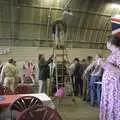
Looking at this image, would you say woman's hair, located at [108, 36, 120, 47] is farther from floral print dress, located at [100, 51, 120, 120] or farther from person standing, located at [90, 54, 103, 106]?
person standing, located at [90, 54, 103, 106]

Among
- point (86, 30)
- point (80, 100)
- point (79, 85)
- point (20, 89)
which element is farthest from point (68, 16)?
point (20, 89)

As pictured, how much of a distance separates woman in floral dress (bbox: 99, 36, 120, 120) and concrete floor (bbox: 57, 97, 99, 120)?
4.02 m

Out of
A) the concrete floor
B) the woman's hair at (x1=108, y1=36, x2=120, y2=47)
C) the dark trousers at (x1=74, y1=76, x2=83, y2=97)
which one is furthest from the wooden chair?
the dark trousers at (x1=74, y1=76, x2=83, y2=97)

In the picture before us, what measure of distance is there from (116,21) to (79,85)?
21.5ft

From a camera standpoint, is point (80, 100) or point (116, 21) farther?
point (80, 100)

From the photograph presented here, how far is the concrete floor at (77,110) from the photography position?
7.22 metres

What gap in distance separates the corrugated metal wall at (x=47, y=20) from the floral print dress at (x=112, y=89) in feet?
37.8

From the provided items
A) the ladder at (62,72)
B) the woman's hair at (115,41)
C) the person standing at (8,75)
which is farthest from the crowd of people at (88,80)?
the woman's hair at (115,41)

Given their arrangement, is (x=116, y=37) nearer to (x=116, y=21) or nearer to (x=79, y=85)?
(x=116, y=21)

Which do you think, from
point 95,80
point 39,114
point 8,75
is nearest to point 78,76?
point 95,80

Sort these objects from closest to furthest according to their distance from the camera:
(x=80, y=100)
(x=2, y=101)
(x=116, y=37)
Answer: (x=116, y=37)
(x=2, y=101)
(x=80, y=100)

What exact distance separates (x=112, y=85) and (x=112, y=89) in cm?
4

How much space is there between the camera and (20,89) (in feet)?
19.9

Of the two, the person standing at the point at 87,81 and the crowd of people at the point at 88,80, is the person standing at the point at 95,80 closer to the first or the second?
the crowd of people at the point at 88,80
